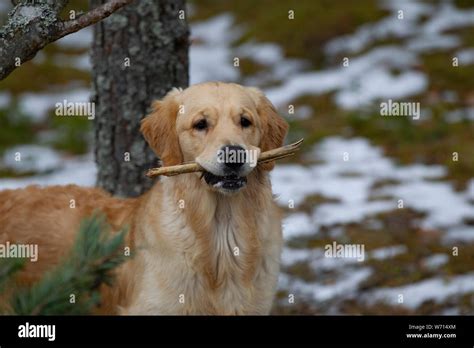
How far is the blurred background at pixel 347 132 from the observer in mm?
8305

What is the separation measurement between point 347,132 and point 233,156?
7973 millimetres

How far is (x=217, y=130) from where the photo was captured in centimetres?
519

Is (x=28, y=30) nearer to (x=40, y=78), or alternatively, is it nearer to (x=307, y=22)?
(x=40, y=78)

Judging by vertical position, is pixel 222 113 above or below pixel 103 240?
above

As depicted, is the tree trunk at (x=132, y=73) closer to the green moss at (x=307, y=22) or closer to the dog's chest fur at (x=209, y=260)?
the dog's chest fur at (x=209, y=260)

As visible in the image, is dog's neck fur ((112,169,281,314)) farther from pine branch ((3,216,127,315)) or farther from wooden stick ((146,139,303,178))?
Answer: pine branch ((3,216,127,315))

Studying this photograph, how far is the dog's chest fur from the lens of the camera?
5387mm

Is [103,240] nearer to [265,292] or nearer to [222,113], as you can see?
[222,113]

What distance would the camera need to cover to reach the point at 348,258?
876 centimetres

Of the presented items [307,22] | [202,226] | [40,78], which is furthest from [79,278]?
[307,22]

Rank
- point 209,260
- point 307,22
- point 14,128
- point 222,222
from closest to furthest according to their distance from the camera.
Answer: point 209,260 → point 222,222 → point 14,128 → point 307,22

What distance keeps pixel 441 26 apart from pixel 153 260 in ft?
39.7

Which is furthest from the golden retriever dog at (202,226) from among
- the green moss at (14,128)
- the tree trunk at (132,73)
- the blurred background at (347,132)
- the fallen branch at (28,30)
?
the green moss at (14,128)
